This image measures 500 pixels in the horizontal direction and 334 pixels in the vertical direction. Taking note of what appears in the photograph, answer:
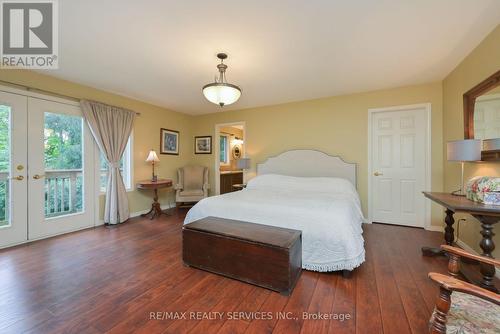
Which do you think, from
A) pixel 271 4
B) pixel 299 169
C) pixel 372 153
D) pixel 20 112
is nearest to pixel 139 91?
pixel 20 112

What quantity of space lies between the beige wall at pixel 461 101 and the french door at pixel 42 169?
5.23 metres

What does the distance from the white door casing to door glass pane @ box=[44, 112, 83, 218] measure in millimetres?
4874

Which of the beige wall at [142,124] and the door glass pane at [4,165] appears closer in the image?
the door glass pane at [4,165]

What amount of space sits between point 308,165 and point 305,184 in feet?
2.38

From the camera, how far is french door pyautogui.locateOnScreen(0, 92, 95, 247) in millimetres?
2713

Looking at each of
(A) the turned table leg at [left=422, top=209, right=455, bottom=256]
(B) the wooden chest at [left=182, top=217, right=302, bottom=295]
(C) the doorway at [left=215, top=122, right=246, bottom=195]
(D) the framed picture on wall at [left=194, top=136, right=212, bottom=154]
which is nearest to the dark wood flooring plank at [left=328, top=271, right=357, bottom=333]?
(B) the wooden chest at [left=182, top=217, right=302, bottom=295]

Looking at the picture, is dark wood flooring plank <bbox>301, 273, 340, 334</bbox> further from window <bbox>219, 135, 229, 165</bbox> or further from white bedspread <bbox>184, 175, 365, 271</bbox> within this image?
window <bbox>219, 135, 229, 165</bbox>

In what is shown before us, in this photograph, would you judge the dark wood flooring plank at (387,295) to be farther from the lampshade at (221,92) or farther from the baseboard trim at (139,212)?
the baseboard trim at (139,212)

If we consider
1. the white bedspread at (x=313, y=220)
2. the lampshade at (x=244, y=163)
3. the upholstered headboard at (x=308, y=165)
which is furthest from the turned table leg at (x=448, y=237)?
the lampshade at (x=244, y=163)

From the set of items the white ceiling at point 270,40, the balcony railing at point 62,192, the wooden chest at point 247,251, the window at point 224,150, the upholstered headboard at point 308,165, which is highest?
the white ceiling at point 270,40

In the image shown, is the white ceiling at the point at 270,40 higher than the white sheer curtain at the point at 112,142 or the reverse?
higher

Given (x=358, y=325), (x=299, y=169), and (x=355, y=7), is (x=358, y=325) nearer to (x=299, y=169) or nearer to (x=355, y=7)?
(x=355, y=7)

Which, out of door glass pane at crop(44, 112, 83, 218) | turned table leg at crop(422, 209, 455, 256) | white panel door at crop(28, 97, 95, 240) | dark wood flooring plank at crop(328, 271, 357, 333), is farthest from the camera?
door glass pane at crop(44, 112, 83, 218)

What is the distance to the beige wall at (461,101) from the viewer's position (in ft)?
6.81
